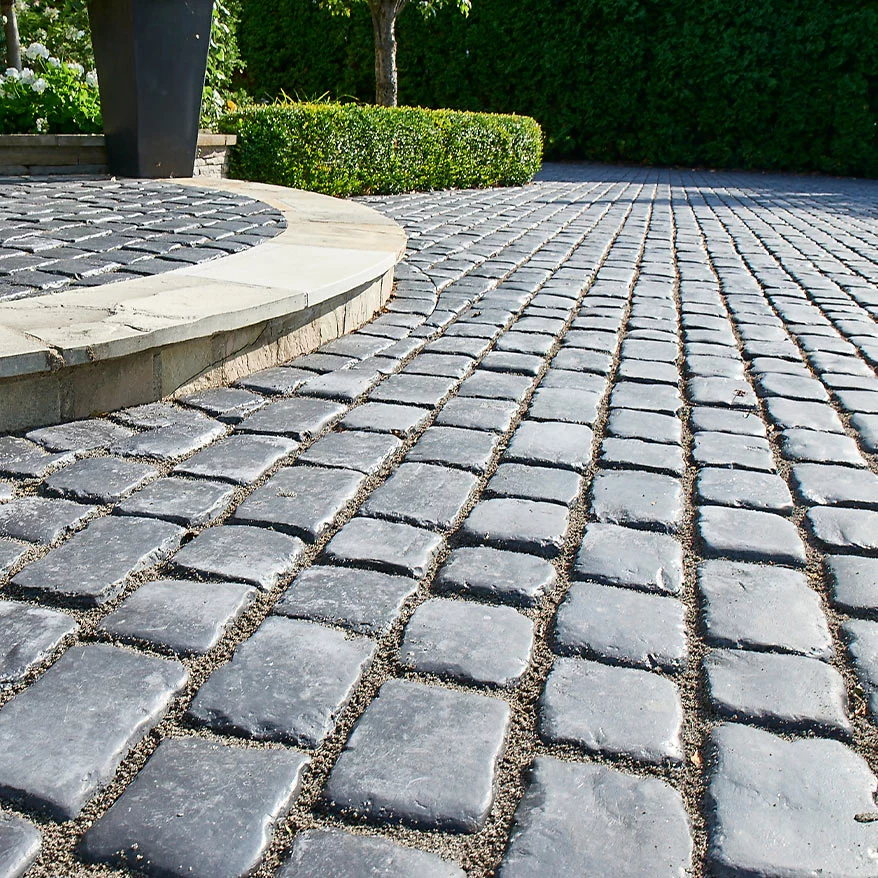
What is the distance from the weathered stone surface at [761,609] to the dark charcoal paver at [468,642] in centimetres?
43

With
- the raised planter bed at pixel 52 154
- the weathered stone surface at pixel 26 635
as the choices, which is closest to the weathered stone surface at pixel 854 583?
the weathered stone surface at pixel 26 635

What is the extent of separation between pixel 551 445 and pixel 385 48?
11.0 metres

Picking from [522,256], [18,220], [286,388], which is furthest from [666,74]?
[286,388]

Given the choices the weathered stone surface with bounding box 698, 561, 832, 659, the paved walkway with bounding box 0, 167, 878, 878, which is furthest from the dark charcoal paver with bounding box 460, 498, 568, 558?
the weathered stone surface with bounding box 698, 561, 832, 659

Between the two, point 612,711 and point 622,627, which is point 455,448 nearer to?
point 622,627

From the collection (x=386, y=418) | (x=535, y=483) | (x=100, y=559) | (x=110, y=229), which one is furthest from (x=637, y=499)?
(x=110, y=229)

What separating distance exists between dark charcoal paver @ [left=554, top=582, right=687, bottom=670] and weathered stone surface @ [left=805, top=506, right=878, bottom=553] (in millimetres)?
603

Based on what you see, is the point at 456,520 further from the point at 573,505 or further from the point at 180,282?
the point at 180,282

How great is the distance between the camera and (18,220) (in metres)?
5.18

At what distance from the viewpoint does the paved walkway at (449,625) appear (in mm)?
1410

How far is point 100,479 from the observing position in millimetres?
2574

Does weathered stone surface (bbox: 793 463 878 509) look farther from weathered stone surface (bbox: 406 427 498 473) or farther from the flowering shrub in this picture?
the flowering shrub

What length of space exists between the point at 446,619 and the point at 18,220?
14.3 feet

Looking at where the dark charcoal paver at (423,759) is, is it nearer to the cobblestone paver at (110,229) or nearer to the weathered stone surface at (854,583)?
the weathered stone surface at (854,583)
